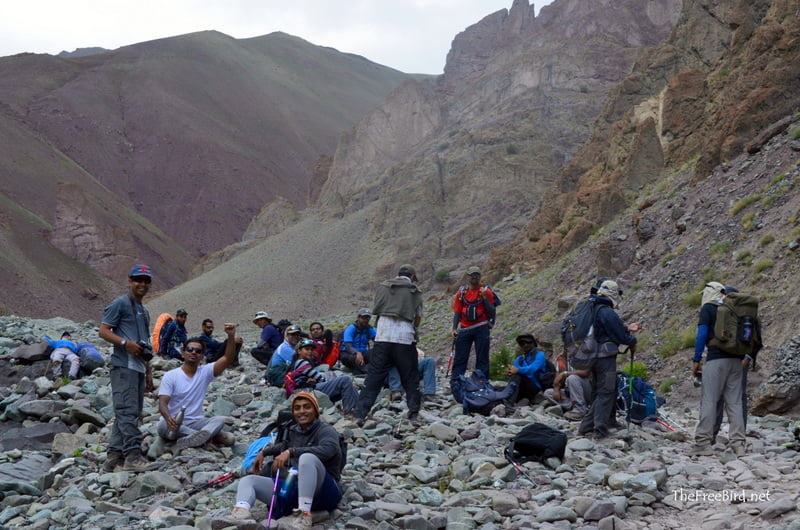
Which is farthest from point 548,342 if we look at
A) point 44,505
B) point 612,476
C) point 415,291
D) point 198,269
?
point 198,269

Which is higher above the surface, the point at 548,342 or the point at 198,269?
the point at 198,269

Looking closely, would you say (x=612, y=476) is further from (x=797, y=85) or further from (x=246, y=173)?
(x=246, y=173)

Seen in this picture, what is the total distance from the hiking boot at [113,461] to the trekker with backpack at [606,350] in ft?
16.6

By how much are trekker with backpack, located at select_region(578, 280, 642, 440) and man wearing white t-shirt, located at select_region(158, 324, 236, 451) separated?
3996 mm

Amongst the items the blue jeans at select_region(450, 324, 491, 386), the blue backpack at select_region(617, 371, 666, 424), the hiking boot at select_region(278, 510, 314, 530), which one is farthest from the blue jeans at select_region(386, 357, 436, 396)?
the hiking boot at select_region(278, 510, 314, 530)

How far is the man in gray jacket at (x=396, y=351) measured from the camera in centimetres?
925

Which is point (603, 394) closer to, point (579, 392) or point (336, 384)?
point (579, 392)

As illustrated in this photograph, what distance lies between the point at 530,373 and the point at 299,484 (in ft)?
18.4

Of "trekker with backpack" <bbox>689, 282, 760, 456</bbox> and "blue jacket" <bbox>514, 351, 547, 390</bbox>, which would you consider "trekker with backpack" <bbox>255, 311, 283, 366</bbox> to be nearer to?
"blue jacket" <bbox>514, 351, 547, 390</bbox>

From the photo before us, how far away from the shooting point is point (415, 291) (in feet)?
31.3

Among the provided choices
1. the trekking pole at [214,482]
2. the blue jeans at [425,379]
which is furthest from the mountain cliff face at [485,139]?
the trekking pole at [214,482]

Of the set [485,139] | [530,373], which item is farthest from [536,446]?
[485,139]

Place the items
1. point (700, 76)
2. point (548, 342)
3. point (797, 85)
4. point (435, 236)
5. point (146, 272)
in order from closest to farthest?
point (146, 272) < point (548, 342) < point (797, 85) < point (700, 76) < point (435, 236)

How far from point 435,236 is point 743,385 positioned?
42.5m
